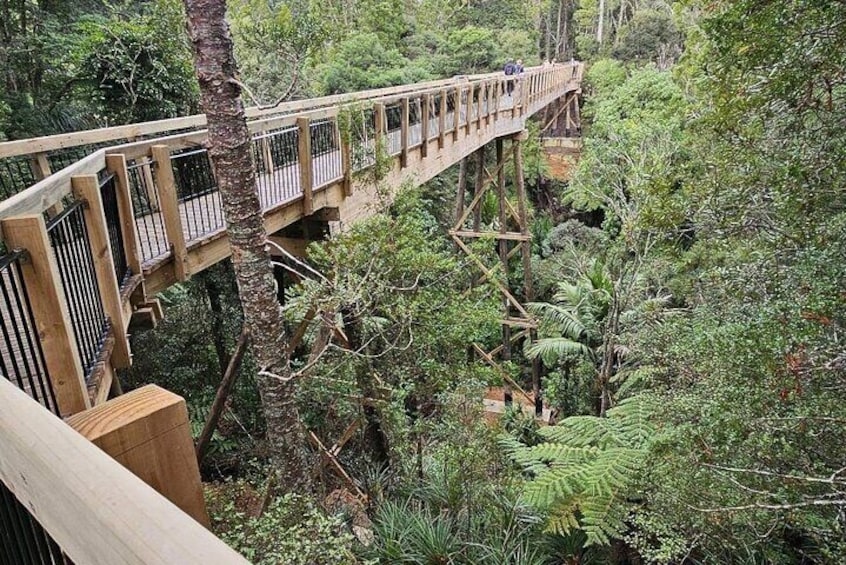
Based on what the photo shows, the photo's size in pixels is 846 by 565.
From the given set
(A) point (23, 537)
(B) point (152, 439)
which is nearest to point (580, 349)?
(B) point (152, 439)

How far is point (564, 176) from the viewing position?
21391 millimetres

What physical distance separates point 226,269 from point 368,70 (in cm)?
1197

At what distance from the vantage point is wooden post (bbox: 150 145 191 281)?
12.1 feet

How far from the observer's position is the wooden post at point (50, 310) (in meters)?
1.86

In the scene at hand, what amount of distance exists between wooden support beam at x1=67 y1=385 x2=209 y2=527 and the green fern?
4286 mm

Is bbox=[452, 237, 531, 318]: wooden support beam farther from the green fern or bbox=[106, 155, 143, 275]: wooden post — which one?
bbox=[106, 155, 143, 275]: wooden post

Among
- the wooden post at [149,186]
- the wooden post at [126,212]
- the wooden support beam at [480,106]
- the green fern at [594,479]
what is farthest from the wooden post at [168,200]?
the wooden support beam at [480,106]

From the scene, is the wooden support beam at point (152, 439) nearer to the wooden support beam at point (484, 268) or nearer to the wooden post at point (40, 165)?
the wooden post at point (40, 165)

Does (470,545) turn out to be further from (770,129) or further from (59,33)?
(59,33)

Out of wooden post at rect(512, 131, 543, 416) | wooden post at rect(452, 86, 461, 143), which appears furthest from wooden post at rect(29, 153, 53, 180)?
wooden post at rect(512, 131, 543, 416)

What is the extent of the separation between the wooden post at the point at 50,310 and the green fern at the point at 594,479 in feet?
12.7

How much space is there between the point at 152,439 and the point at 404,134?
644 centimetres

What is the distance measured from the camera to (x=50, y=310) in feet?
6.73

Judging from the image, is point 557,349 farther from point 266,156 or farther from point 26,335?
point 26,335
